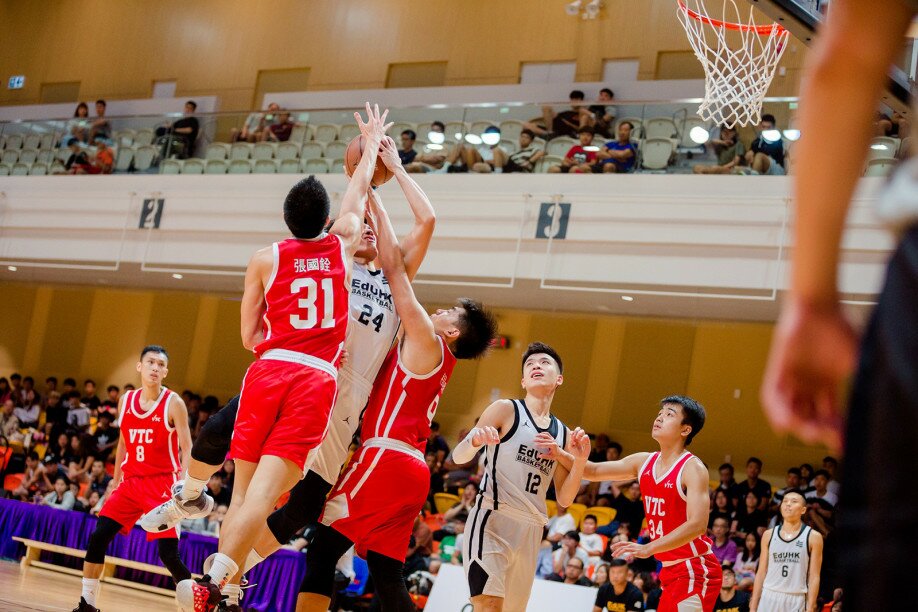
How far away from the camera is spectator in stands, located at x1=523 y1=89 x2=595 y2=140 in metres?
12.4

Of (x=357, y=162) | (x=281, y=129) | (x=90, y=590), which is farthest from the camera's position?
(x=281, y=129)

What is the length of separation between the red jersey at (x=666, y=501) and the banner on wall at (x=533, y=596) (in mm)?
2932

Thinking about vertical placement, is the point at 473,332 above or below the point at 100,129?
below

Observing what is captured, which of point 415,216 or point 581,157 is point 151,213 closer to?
point 581,157

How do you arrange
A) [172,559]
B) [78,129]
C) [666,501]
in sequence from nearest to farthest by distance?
[666,501], [172,559], [78,129]

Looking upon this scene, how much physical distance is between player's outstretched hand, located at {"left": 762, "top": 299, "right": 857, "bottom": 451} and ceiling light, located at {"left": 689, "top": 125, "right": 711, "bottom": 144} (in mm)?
10827

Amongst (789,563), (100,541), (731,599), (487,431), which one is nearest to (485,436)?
(487,431)

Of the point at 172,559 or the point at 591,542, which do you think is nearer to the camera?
the point at 172,559

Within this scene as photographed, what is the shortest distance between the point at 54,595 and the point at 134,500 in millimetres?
2101

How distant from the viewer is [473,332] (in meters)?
5.36

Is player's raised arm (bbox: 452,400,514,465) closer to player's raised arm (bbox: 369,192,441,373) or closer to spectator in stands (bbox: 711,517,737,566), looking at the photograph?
player's raised arm (bbox: 369,192,441,373)

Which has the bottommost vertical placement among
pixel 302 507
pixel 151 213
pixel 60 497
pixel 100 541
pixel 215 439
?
pixel 60 497

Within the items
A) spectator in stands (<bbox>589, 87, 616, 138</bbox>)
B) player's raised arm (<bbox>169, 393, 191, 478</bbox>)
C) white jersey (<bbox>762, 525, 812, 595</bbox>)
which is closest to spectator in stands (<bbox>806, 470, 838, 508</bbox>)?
white jersey (<bbox>762, 525, 812, 595</bbox>)

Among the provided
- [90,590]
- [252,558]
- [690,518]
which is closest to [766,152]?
[690,518]
